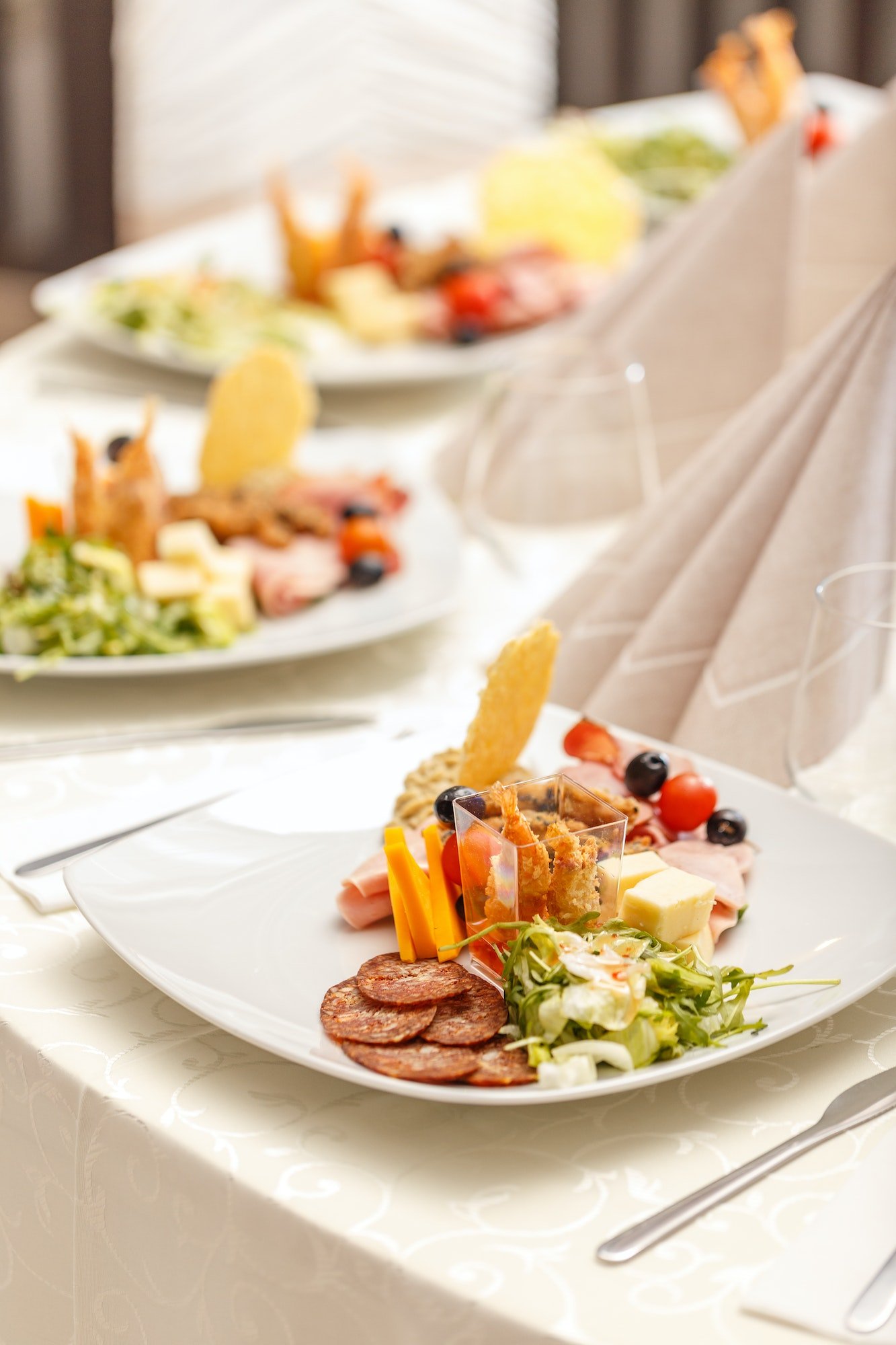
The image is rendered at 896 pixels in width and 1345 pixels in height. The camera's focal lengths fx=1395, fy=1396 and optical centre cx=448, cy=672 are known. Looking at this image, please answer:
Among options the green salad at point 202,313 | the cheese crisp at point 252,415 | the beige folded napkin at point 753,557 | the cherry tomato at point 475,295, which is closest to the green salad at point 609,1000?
the beige folded napkin at point 753,557

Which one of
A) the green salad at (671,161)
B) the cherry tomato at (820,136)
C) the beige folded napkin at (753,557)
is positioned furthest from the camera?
the green salad at (671,161)

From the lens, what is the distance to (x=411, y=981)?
879 millimetres

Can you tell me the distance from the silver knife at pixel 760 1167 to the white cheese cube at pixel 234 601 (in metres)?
0.89

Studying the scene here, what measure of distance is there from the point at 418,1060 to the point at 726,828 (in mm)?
347

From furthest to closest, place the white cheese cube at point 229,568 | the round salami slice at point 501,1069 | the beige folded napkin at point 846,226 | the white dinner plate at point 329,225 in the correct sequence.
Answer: the white dinner plate at point 329,225 → the beige folded napkin at point 846,226 → the white cheese cube at point 229,568 → the round salami slice at point 501,1069

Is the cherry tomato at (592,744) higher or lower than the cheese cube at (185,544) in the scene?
lower

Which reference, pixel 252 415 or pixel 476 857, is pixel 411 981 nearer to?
pixel 476 857

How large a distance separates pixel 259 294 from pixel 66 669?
1.52m

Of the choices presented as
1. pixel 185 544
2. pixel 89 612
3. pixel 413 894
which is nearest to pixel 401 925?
pixel 413 894

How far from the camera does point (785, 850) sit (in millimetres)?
1043

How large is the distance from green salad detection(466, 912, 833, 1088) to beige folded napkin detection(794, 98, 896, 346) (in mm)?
1216

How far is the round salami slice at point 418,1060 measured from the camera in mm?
785

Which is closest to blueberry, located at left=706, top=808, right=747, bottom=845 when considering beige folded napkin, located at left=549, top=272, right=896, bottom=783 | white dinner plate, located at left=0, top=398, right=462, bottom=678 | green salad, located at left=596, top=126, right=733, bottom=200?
beige folded napkin, located at left=549, top=272, right=896, bottom=783

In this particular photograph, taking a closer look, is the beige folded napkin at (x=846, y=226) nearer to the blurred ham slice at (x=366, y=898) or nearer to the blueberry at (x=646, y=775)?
the blueberry at (x=646, y=775)
